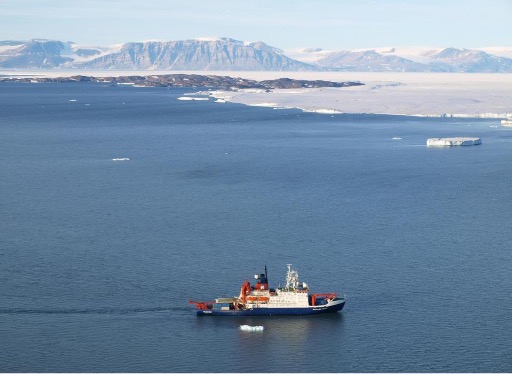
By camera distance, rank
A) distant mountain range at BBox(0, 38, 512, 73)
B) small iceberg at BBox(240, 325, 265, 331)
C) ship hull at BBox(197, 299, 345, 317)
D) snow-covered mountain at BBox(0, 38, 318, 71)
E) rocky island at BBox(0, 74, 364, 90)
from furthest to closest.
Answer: snow-covered mountain at BBox(0, 38, 318, 71) → distant mountain range at BBox(0, 38, 512, 73) → rocky island at BBox(0, 74, 364, 90) → ship hull at BBox(197, 299, 345, 317) → small iceberg at BBox(240, 325, 265, 331)

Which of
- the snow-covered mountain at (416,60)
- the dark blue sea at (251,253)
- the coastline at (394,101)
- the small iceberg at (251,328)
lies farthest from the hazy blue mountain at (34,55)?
the small iceberg at (251,328)

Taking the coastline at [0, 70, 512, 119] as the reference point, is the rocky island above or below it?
above

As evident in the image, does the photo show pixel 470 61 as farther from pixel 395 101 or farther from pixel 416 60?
pixel 395 101

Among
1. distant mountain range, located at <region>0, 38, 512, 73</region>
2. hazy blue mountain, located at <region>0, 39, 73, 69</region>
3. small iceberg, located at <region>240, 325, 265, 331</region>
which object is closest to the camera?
small iceberg, located at <region>240, 325, 265, 331</region>

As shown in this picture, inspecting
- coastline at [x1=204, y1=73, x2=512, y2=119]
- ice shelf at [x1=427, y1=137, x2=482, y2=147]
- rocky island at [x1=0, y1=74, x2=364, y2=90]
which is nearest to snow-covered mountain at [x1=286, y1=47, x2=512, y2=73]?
rocky island at [x1=0, y1=74, x2=364, y2=90]

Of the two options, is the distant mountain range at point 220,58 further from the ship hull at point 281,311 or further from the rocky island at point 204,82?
the ship hull at point 281,311

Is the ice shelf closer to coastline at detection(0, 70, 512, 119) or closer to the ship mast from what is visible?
coastline at detection(0, 70, 512, 119)

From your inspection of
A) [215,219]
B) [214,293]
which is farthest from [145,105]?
[214,293]
